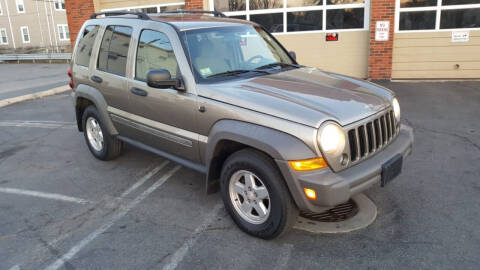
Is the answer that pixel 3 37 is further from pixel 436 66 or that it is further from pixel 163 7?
pixel 436 66

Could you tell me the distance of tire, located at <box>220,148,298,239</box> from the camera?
316 centimetres

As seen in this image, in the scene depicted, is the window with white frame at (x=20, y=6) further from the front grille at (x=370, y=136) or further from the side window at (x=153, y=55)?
the front grille at (x=370, y=136)

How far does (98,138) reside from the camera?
→ 18.4 feet

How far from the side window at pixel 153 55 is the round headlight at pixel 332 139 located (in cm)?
169

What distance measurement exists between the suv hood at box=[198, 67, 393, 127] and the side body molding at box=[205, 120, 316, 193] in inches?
6.3

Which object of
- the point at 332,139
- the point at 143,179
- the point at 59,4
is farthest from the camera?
the point at 59,4

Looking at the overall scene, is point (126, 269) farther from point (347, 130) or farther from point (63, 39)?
point (63, 39)

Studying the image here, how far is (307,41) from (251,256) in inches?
364

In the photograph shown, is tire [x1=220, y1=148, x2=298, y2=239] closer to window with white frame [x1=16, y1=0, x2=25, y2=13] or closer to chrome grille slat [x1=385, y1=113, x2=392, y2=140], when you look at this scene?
chrome grille slat [x1=385, y1=113, x2=392, y2=140]

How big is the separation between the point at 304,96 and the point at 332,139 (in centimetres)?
56

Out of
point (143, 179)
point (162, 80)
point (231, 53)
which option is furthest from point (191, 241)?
point (231, 53)

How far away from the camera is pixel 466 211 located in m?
3.84

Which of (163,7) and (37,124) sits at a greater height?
(163,7)

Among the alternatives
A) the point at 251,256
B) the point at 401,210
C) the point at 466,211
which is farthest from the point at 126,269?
the point at 466,211
